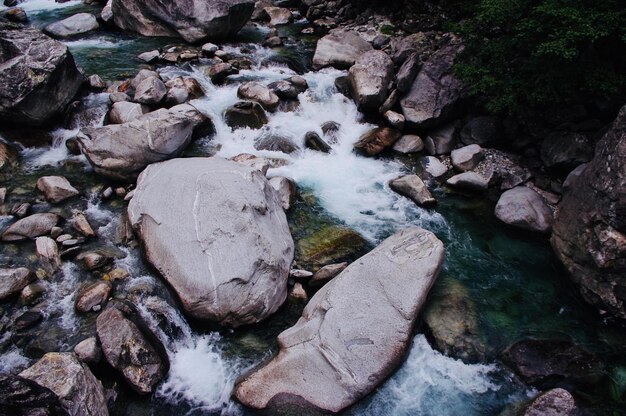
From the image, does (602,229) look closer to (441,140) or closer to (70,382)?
(441,140)

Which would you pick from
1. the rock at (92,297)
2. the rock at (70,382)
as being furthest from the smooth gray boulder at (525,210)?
the rock at (70,382)

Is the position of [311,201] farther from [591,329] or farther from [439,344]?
[591,329]

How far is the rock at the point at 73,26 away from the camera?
13469mm

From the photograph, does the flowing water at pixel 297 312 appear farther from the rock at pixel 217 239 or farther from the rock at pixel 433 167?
the rock at pixel 217 239

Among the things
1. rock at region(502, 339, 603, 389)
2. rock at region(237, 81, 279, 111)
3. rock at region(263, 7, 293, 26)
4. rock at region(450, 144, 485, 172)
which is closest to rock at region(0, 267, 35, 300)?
rock at region(237, 81, 279, 111)

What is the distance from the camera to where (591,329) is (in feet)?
21.7

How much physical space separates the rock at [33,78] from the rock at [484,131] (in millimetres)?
9584

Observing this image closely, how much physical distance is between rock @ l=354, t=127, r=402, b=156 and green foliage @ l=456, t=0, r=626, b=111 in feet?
6.95

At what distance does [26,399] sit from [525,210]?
850cm

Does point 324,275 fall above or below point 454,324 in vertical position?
below

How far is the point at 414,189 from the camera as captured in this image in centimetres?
904

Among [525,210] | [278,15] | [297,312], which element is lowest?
[297,312]

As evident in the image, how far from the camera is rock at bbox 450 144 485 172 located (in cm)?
989

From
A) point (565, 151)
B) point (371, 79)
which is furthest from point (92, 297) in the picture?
point (565, 151)
